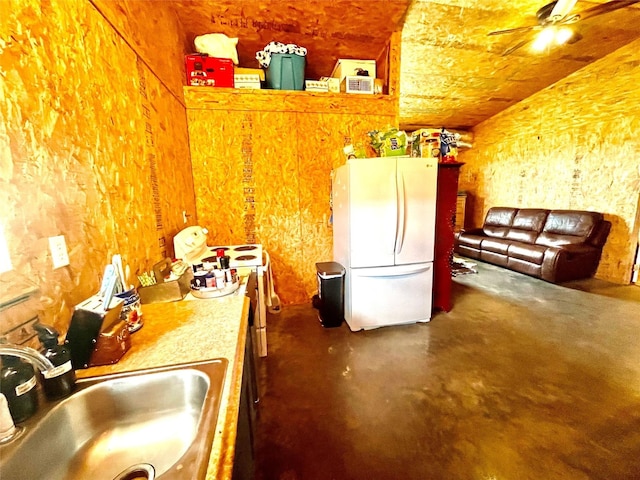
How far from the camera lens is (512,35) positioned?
3148mm

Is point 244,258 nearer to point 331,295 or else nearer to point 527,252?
point 331,295

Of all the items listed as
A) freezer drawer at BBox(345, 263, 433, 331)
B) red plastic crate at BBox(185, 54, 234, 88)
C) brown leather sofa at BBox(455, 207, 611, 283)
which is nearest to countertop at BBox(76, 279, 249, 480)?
freezer drawer at BBox(345, 263, 433, 331)

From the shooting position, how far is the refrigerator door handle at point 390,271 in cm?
254

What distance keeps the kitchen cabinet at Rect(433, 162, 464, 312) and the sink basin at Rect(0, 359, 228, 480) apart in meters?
2.65

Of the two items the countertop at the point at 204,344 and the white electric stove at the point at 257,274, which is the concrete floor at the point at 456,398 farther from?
the countertop at the point at 204,344

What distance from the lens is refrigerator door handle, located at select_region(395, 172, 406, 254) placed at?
244 centimetres

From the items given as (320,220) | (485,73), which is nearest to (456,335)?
(320,220)

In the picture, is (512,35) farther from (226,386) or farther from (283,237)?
(226,386)

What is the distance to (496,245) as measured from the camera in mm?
4738

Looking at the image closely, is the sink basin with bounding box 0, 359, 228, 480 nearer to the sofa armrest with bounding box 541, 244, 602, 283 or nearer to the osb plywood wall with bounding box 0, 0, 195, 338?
the osb plywood wall with bounding box 0, 0, 195, 338

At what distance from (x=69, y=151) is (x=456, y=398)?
2.52 m

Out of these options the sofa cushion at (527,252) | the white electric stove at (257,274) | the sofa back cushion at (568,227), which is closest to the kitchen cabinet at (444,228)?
the white electric stove at (257,274)

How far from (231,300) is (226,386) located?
633mm

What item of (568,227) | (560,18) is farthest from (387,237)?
(568,227)
